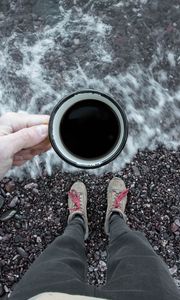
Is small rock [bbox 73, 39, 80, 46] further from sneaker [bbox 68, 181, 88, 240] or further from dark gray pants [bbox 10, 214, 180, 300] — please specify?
dark gray pants [bbox 10, 214, 180, 300]

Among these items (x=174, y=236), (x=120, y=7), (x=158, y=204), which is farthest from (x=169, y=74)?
(x=174, y=236)

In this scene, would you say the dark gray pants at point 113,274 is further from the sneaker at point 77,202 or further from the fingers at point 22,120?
the fingers at point 22,120

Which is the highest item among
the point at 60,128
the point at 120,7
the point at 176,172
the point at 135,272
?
the point at 60,128

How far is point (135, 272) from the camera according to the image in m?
1.53

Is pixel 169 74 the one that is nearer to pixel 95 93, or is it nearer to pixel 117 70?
pixel 117 70

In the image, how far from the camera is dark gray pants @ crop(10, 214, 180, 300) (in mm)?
1435

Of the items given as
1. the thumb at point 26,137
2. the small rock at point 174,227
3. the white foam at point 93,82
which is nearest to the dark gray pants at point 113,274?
the small rock at point 174,227

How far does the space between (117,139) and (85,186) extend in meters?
1.09

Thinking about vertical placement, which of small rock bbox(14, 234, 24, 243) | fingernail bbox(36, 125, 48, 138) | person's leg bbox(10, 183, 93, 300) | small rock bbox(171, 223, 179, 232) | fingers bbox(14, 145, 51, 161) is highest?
fingernail bbox(36, 125, 48, 138)

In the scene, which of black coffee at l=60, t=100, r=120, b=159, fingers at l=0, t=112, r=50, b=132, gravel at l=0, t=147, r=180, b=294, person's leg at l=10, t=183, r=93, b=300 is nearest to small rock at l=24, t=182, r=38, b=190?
Answer: gravel at l=0, t=147, r=180, b=294

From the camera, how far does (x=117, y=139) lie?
123 centimetres

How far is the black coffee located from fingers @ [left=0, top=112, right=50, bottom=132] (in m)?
0.09

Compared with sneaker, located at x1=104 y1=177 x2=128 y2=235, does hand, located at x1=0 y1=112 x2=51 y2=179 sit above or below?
above

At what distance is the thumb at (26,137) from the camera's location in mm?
1235
